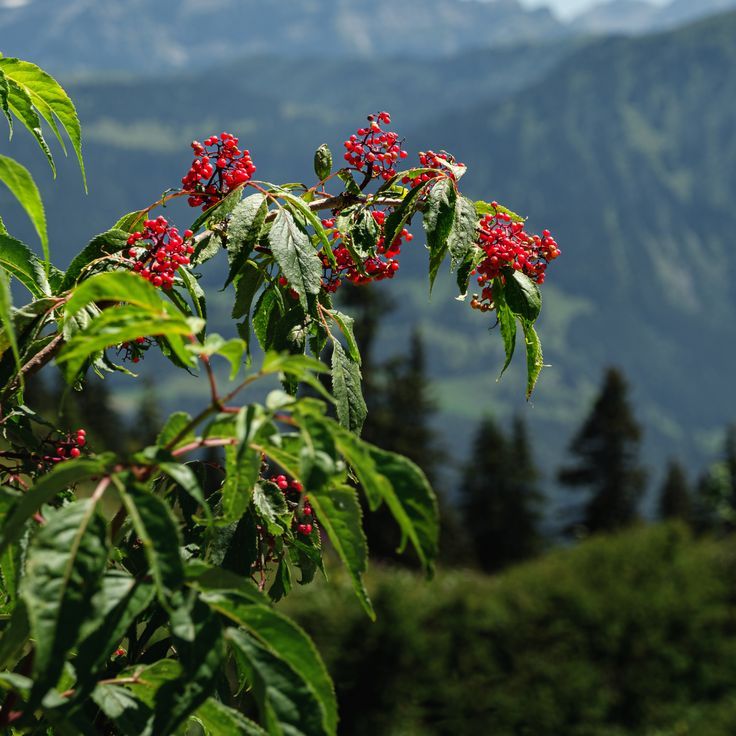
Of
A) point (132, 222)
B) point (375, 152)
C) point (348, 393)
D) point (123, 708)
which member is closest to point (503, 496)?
point (375, 152)

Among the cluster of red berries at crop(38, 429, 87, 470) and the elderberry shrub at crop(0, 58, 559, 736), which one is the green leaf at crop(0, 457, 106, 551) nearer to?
the elderberry shrub at crop(0, 58, 559, 736)

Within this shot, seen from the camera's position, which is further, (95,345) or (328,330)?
(328,330)

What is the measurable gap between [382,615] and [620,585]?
7.13m

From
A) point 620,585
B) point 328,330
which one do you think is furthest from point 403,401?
point 328,330

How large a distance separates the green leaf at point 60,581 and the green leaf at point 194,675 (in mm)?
201

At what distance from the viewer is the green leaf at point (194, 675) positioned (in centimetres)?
152

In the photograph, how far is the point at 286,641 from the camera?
156 centimetres

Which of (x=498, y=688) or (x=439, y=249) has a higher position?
(x=439, y=249)

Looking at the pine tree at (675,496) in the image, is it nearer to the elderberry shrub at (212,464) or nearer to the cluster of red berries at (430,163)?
the cluster of red berries at (430,163)

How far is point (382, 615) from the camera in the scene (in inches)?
1048

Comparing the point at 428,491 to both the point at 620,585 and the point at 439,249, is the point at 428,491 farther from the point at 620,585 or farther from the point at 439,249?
the point at 620,585

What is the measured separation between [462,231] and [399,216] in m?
0.18

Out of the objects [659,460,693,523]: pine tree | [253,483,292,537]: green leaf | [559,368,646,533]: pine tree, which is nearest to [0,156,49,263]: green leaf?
[253,483,292,537]: green leaf

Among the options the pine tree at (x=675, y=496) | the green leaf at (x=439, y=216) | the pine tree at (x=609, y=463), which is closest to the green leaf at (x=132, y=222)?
the green leaf at (x=439, y=216)
